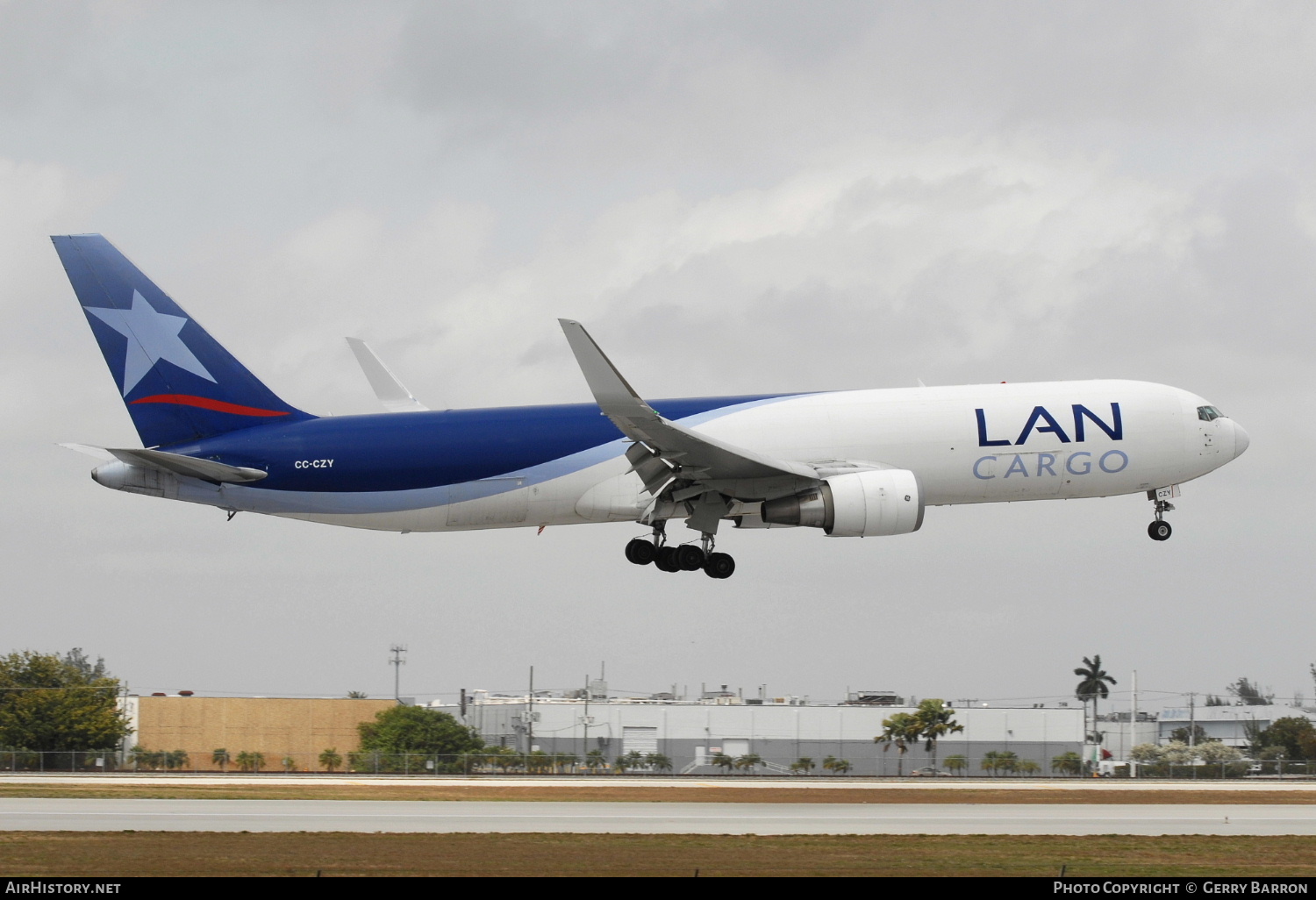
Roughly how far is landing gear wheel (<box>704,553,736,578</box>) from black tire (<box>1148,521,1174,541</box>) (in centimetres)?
1422

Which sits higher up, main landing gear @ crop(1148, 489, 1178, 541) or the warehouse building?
main landing gear @ crop(1148, 489, 1178, 541)

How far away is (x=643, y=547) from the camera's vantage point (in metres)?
43.1

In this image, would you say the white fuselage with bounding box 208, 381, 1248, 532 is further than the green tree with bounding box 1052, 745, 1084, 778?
No

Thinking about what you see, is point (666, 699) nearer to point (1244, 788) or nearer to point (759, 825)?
point (1244, 788)

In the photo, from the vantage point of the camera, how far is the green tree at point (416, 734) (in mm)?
102062

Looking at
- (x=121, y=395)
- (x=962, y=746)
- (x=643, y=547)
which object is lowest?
(x=962, y=746)

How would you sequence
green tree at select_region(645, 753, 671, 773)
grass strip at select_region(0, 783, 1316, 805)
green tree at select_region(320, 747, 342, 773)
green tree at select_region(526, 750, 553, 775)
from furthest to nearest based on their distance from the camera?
green tree at select_region(320, 747, 342, 773) → green tree at select_region(645, 753, 671, 773) → green tree at select_region(526, 750, 553, 775) → grass strip at select_region(0, 783, 1316, 805)

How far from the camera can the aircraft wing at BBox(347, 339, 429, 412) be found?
48719 millimetres

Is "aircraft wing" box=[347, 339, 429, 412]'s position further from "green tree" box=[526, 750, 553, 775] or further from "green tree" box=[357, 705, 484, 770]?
"green tree" box=[357, 705, 484, 770]

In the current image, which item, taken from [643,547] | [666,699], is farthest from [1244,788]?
[666,699]

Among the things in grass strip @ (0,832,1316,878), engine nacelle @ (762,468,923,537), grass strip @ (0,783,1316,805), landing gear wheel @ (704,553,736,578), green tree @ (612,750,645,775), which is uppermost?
engine nacelle @ (762,468,923,537)

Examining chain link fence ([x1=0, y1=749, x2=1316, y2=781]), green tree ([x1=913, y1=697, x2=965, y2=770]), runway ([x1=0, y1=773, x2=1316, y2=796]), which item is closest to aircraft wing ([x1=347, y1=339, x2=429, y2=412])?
runway ([x1=0, y1=773, x2=1316, y2=796])

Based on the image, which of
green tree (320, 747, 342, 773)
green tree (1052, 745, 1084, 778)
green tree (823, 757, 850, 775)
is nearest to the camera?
green tree (823, 757, 850, 775)
